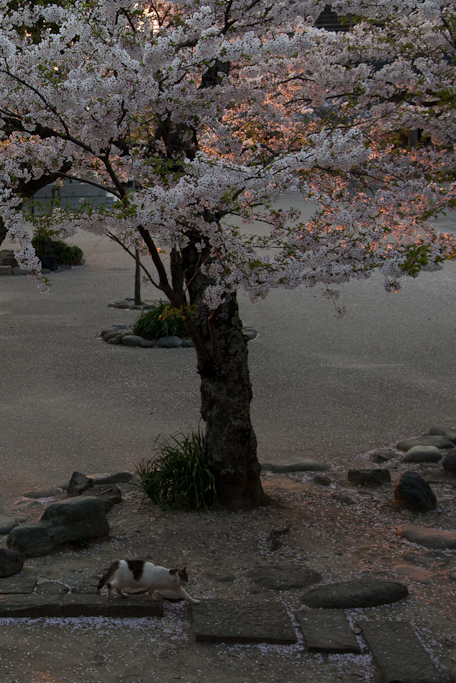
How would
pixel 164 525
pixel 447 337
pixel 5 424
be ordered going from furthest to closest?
pixel 447 337, pixel 5 424, pixel 164 525

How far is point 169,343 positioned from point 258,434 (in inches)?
161

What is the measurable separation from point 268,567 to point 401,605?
38.3 inches

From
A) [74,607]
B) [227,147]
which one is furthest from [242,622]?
[227,147]

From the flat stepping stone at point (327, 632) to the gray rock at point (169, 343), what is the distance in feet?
25.8

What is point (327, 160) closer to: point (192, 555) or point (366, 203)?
point (366, 203)

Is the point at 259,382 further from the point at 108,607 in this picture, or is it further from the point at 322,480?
the point at 108,607

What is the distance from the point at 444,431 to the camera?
8156mm

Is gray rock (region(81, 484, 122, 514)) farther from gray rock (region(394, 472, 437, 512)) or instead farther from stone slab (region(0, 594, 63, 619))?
gray rock (region(394, 472, 437, 512))

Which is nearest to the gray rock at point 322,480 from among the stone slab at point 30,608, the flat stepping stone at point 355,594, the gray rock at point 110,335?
the flat stepping stone at point 355,594

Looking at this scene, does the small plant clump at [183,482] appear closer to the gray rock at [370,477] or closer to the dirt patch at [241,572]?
the dirt patch at [241,572]

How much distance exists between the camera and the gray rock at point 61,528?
204 inches

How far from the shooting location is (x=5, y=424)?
840cm

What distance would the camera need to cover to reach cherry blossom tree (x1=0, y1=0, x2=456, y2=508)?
16.2ft

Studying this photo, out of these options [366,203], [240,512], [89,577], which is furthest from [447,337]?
[89,577]
